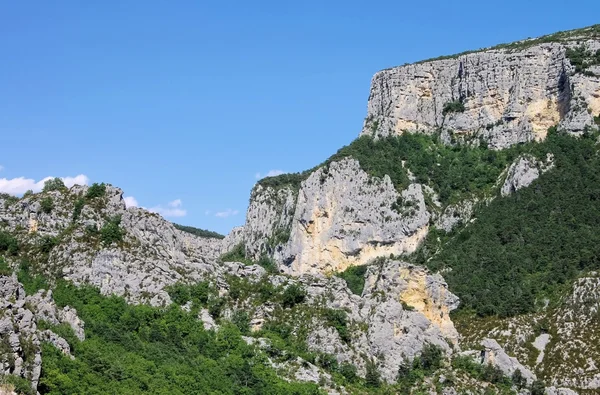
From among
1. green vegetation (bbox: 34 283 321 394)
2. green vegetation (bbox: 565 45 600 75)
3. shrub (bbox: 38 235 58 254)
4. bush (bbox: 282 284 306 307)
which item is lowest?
green vegetation (bbox: 34 283 321 394)

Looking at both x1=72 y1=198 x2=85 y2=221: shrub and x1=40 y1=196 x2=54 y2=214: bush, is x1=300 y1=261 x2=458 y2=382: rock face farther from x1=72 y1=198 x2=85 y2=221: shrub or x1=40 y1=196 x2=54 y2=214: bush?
x1=40 y1=196 x2=54 y2=214: bush

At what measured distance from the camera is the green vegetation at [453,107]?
517ft

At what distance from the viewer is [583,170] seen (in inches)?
5266

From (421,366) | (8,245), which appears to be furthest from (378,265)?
(8,245)

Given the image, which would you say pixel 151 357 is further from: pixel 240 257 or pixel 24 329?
pixel 240 257

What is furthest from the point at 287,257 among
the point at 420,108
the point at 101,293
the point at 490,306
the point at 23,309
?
the point at 23,309

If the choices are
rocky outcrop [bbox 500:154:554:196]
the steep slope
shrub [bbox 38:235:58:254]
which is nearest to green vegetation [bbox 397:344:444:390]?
the steep slope

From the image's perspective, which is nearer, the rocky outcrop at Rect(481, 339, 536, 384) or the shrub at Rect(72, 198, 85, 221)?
the shrub at Rect(72, 198, 85, 221)

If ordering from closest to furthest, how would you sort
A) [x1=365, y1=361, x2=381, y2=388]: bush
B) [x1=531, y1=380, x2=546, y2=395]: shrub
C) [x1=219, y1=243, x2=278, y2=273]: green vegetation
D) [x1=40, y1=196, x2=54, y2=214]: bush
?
[x1=365, y1=361, x2=381, y2=388]: bush → [x1=40, y1=196, x2=54, y2=214]: bush → [x1=531, y1=380, x2=546, y2=395]: shrub → [x1=219, y1=243, x2=278, y2=273]: green vegetation

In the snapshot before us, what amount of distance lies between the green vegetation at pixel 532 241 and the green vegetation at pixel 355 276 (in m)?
8.12

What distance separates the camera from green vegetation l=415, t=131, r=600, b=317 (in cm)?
11656

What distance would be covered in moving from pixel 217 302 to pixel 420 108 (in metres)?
96.5

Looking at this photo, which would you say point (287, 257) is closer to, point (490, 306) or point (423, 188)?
point (423, 188)

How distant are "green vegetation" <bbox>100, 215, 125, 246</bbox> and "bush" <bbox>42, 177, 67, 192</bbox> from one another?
18.0 feet
